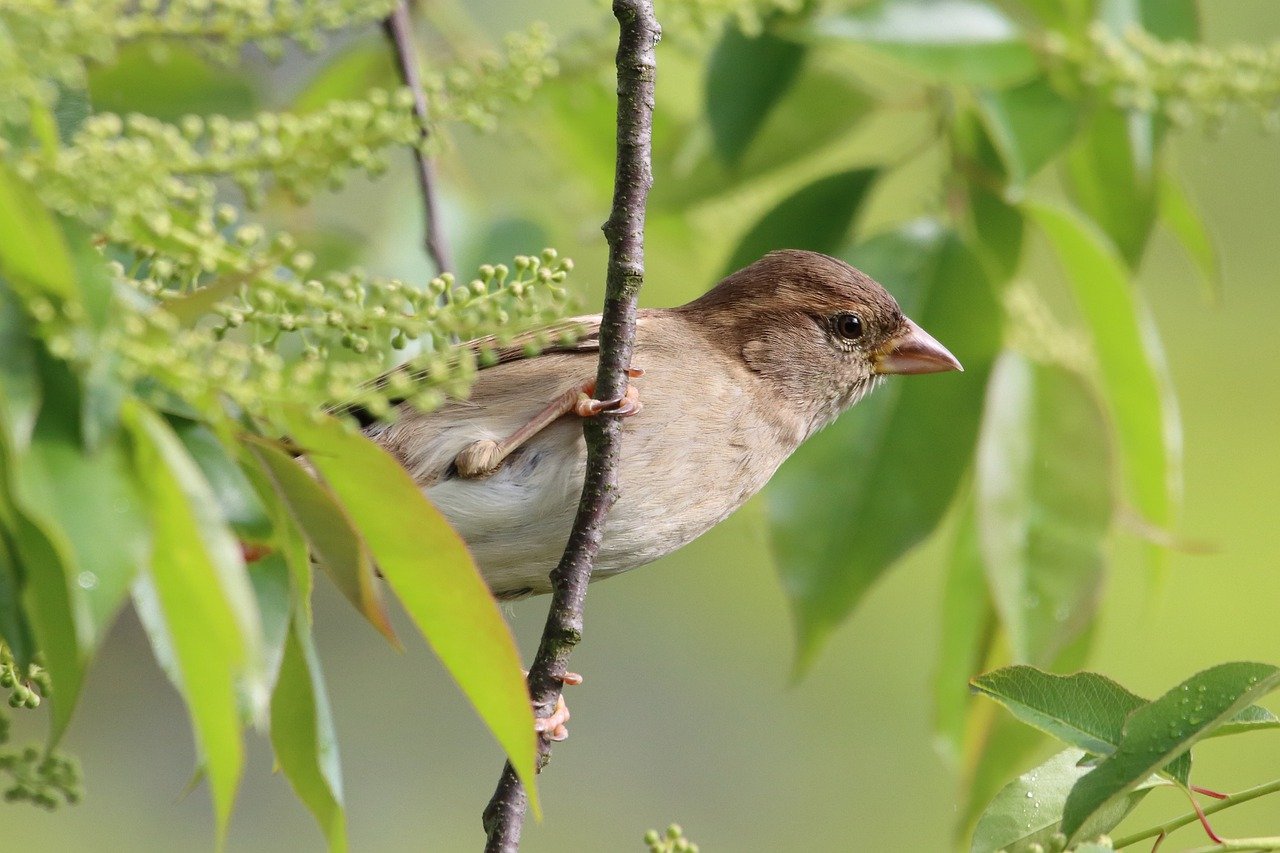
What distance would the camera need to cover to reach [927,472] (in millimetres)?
3609

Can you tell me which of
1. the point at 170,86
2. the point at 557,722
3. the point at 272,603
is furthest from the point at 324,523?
the point at 170,86

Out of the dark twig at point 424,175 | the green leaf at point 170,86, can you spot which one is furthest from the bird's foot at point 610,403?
the green leaf at point 170,86

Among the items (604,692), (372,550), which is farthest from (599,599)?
(372,550)

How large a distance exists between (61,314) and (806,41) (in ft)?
8.60

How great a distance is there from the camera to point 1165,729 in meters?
1.90

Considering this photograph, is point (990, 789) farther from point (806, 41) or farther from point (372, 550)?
point (372, 550)

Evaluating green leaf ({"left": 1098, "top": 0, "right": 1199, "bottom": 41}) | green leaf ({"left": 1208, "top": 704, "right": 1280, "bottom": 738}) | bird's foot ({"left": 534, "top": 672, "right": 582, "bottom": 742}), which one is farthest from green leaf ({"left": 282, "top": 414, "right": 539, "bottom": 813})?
green leaf ({"left": 1098, "top": 0, "right": 1199, "bottom": 41})

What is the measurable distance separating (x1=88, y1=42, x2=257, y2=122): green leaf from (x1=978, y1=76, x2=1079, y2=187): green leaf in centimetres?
219

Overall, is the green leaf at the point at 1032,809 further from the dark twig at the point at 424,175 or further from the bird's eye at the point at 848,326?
the dark twig at the point at 424,175

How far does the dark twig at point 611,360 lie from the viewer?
2195mm

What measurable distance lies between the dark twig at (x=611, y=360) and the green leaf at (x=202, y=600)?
37.6 inches

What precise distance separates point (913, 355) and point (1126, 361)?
23.3 inches

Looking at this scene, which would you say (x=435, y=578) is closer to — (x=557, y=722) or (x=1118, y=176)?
(x=557, y=722)

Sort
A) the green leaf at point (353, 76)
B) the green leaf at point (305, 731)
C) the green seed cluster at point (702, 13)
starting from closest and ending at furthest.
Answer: the green leaf at point (305, 731) < the green seed cluster at point (702, 13) < the green leaf at point (353, 76)
